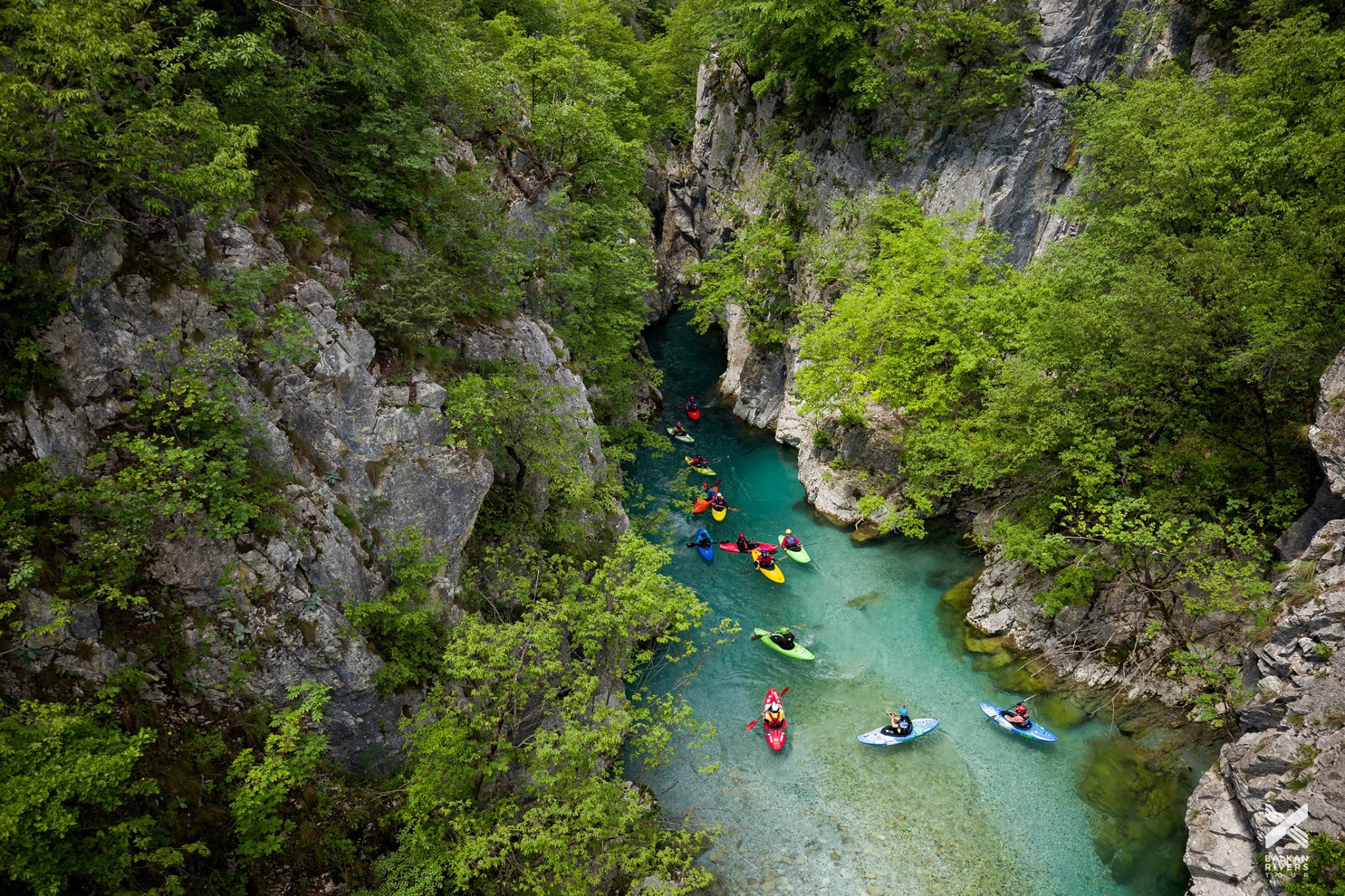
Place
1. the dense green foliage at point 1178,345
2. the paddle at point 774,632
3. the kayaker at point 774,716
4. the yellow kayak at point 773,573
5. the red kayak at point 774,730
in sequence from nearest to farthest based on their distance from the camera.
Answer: the dense green foliage at point 1178,345 < the red kayak at point 774,730 < the kayaker at point 774,716 < the paddle at point 774,632 < the yellow kayak at point 773,573

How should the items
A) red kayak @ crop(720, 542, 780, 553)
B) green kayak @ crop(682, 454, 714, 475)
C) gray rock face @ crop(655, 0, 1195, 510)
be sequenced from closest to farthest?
gray rock face @ crop(655, 0, 1195, 510), red kayak @ crop(720, 542, 780, 553), green kayak @ crop(682, 454, 714, 475)

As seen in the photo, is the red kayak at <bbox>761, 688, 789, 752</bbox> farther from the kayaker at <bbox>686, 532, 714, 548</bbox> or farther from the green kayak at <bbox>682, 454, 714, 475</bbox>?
the green kayak at <bbox>682, 454, 714, 475</bbox>

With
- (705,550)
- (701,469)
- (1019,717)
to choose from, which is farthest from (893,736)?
(701,469)

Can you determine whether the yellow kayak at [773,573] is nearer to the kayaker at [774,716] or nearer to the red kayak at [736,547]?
the red kayak at [736,547]

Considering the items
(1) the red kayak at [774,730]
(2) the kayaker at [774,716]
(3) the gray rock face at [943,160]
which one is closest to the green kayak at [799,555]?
(3) the gray rock face at [943,160]

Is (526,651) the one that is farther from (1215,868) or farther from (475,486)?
(1215,868)

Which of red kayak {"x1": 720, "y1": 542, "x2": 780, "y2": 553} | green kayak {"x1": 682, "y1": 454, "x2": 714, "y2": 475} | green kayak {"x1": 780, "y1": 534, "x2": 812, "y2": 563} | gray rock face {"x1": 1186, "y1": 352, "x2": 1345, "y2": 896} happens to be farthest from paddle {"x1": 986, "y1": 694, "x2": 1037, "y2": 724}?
green kayak {"x1": 682, "y1": 454, "x2": 714, "y2": 475}
